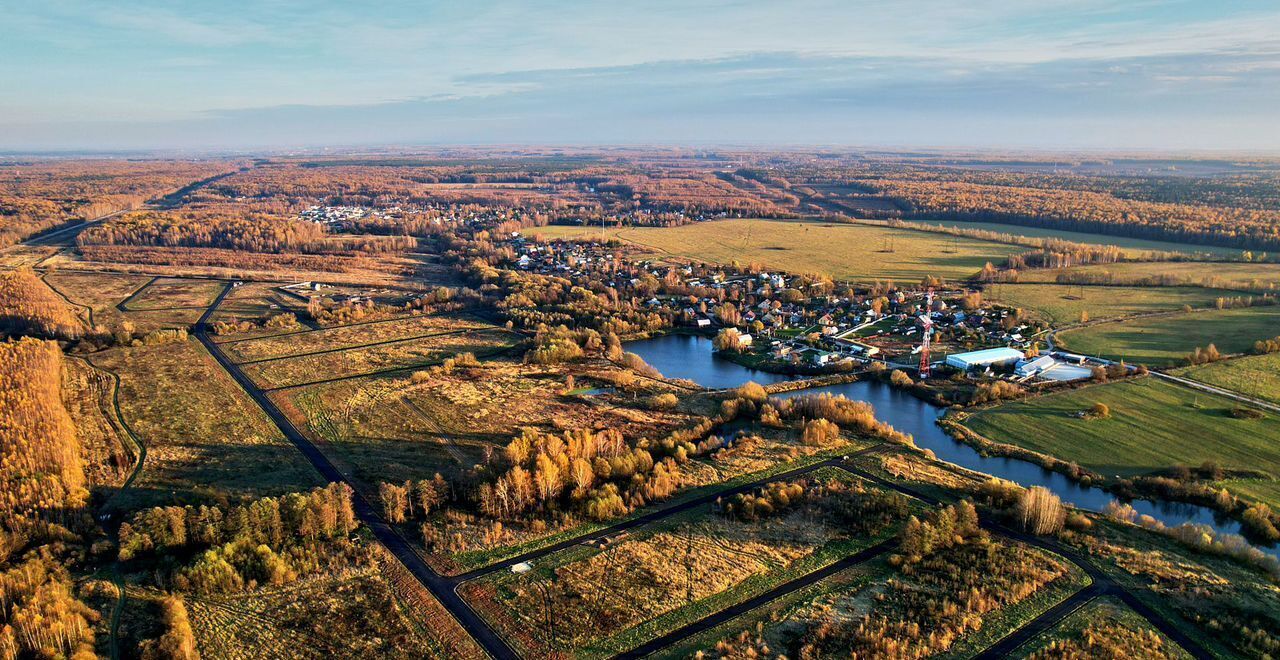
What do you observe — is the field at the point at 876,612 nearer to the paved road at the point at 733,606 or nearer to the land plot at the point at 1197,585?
the paved road at the point at 733,606

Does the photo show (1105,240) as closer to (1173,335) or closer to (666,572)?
(1173,335)

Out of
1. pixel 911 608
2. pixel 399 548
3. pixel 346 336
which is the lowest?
pixel 399 548

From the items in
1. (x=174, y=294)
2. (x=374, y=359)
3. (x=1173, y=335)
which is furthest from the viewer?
(x=174, y=294)

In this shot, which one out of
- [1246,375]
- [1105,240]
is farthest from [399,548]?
[1105,240]

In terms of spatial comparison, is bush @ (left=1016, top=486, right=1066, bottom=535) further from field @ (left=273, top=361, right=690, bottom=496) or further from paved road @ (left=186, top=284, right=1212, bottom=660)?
field @ (left=273, top=361, right=690, bottom=496)

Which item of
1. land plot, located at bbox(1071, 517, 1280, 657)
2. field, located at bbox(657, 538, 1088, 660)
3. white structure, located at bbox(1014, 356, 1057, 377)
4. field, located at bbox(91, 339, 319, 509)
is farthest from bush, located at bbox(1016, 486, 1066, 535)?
field, located at bbox(91, 339, 319, 509)
